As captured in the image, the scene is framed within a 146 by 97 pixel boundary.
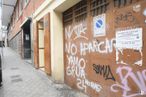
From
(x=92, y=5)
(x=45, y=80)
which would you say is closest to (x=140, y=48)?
(x=92, y=5)

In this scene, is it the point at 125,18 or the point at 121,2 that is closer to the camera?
the point at 125,18

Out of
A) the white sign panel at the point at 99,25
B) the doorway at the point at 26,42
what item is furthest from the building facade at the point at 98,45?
the doorway at the point at 26,42

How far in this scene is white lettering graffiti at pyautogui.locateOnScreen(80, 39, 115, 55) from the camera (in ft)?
14.5

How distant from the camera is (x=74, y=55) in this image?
649 centimetres

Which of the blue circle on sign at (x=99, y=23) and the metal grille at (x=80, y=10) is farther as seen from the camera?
the metal grille at (x=80, y=10)

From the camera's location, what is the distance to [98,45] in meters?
4.96

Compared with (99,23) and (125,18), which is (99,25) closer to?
(99,23)

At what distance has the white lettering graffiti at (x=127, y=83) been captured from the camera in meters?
3.45

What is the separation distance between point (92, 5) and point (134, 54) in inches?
82.1

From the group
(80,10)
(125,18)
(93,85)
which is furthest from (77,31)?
(125,18)

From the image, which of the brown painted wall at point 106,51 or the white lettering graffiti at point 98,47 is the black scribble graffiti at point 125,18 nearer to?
the brown painted wall at point 106,51

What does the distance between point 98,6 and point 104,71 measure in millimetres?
1536

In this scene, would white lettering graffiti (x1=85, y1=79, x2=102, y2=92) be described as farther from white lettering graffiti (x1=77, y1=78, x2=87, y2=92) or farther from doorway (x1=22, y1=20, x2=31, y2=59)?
doorway (x1=22, y1=20, x2=31, y2=59)

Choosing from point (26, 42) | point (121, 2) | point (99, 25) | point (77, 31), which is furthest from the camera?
point (26, 42)
